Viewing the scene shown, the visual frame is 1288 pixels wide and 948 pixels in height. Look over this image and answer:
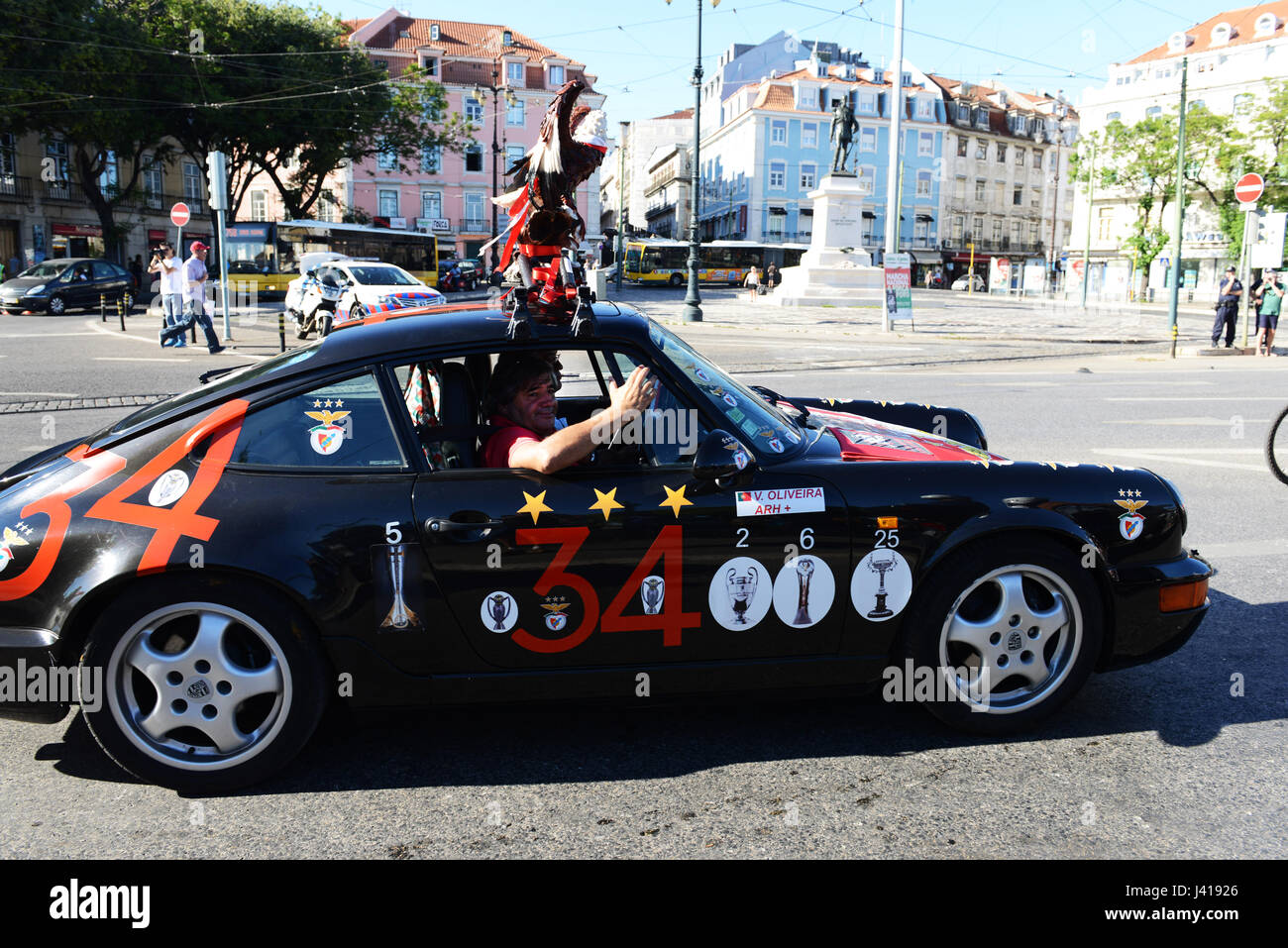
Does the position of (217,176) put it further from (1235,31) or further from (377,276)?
(1235,31)

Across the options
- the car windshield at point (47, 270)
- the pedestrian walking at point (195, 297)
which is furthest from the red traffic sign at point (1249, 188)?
the car windshield at point (47, 270)

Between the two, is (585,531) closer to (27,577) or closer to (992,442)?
(27,577)

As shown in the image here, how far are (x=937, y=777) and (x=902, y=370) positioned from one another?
1367 centimetres

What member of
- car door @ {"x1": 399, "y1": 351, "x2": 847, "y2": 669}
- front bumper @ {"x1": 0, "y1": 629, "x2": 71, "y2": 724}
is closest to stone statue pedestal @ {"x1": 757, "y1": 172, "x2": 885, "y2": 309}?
car door @ {"x1": 399, "y1": 351, "x2": 847, "y2": 669}

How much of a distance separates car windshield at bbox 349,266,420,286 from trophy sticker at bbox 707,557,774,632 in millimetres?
24893

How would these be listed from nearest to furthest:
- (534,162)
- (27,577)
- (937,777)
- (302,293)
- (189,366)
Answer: (27,577), (937,777), (534,162), (189,366), (302,293)

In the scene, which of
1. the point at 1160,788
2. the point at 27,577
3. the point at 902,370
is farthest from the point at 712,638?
the point at 902,370

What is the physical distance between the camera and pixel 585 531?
120 inches

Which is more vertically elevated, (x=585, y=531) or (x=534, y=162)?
(x=534, y=162)

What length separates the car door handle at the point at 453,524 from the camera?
3.00 metres

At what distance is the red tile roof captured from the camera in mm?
66688

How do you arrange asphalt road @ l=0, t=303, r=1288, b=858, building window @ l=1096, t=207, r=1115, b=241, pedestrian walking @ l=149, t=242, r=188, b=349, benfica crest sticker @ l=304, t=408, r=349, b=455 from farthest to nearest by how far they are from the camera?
building window @ l=1096, t=207, r=1115, b=241, pedestrian walking @ l=149, t=242, r=188, b=349, benfica crest sticker @ l=304, t=408, r=349, b=455, asphalt road @ l=0, t=303, r=1288, b=858

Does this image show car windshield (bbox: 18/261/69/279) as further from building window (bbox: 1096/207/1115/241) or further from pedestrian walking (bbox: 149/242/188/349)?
building window (bbox: 1096/207/1115/241)
